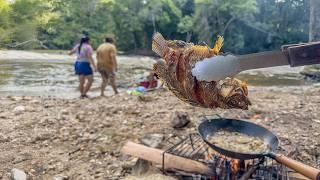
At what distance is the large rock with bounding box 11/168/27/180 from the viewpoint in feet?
15.4

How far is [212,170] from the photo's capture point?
4.06 m

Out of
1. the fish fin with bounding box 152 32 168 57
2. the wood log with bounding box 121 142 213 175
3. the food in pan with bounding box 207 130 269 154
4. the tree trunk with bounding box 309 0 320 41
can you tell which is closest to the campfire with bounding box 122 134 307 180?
the wood log with bounding box 121 142 213 175

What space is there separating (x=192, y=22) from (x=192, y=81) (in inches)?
1298

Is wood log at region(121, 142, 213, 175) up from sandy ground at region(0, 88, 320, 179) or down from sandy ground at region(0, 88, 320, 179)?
up

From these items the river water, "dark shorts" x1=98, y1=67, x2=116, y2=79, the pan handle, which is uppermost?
"dark shorts" x1=98, y1=67, x2=116, y2=79

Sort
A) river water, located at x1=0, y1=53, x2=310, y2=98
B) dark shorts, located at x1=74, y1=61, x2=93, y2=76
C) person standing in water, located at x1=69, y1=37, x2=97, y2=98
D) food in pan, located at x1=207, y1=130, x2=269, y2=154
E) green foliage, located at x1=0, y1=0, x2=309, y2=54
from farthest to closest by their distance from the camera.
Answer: green foliage, located at x1=0, y1=0, x2=309, y2=54
river water, located at x1=0, y1=53, x2=310, y2=98
dark shorts, located at x1=74, y1=61, x2=93, y2=76
person standing in water, located at x1=69, y1=37, x2=97, y2=98
food in pan, located at x1=207, y1=130, x2=269, y2=154

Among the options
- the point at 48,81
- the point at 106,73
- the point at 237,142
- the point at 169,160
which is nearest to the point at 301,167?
the point at 237,142

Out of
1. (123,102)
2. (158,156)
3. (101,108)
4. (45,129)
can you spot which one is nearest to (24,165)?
(45,129)

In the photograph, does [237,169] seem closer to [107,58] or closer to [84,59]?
[84,59]

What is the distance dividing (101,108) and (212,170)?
449cm

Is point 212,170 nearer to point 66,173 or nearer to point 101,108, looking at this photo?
point 66,173

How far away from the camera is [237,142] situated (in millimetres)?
4250

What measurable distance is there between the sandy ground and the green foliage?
83.9ft

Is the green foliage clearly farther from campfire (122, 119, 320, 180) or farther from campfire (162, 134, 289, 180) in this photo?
campfire (162, 134, 289, 180)
